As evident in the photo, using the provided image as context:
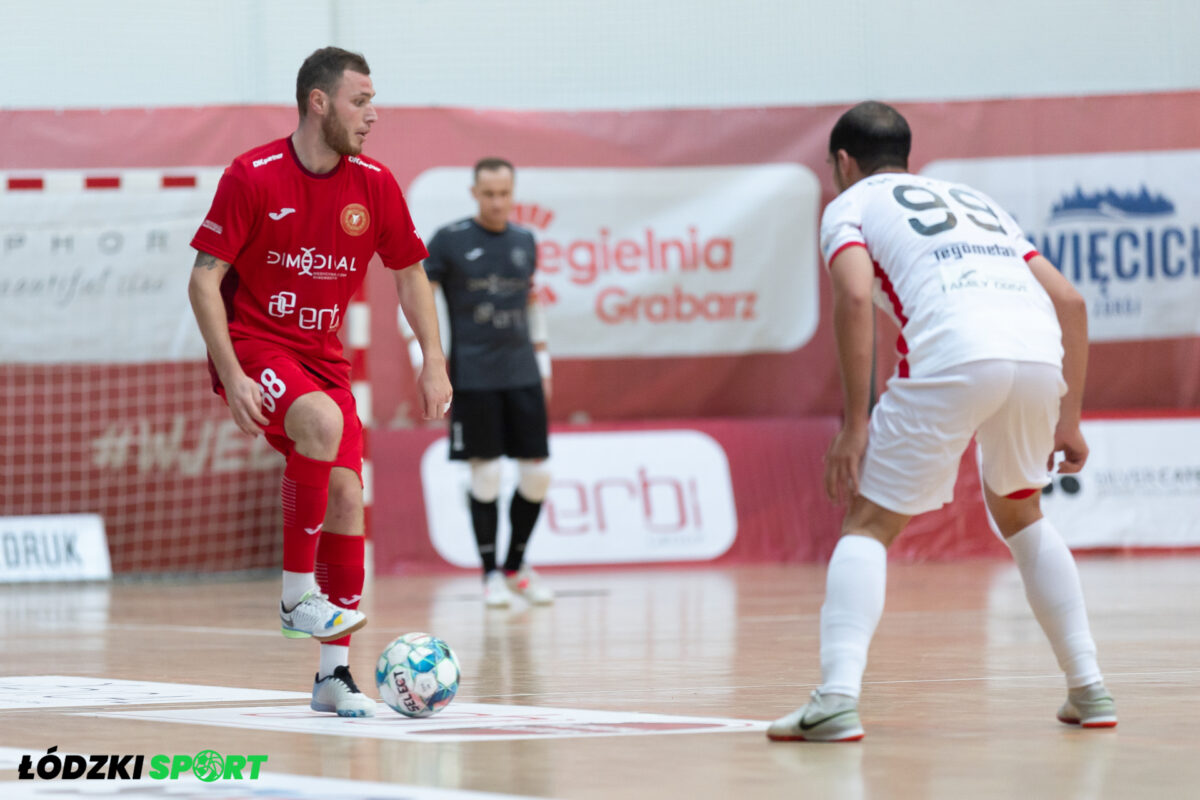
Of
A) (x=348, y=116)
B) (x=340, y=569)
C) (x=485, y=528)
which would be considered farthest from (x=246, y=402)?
(x=485, y=528)

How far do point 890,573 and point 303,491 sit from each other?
7.28 meters

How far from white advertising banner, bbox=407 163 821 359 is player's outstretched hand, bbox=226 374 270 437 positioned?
839 cm

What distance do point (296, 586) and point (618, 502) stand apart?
312 inches

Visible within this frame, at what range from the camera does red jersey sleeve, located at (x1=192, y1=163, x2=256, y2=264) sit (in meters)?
4.70

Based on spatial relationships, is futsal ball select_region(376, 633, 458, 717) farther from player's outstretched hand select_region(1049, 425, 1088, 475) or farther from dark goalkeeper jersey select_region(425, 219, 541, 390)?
dark goalkeeper jersey select_region(425, 219, 541, 390)

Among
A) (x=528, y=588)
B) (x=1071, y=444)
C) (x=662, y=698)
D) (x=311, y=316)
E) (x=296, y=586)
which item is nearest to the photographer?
(x=1071, y=444)

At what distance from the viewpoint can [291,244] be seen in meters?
4.80

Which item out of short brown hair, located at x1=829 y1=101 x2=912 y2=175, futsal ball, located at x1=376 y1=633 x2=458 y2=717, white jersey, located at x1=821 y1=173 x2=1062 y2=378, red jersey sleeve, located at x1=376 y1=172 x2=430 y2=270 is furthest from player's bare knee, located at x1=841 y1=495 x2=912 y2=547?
red jersey sleeve, located at x1=376 y1=172 x2=430 y2=270

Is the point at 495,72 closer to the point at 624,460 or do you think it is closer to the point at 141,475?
the point at 624,460

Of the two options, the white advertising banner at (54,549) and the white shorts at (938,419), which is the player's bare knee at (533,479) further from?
the white shorts at (938,419)

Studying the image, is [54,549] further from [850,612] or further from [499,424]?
[850,612]

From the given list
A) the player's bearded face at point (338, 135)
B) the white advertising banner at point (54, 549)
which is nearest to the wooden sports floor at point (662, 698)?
the player's bearded face at point (338, 135)

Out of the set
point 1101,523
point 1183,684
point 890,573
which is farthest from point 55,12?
point 1183,684

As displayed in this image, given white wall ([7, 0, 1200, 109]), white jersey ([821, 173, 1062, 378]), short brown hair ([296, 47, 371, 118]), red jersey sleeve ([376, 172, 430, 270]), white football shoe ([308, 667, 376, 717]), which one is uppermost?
white wall ([7, 0, 1200, 109])
